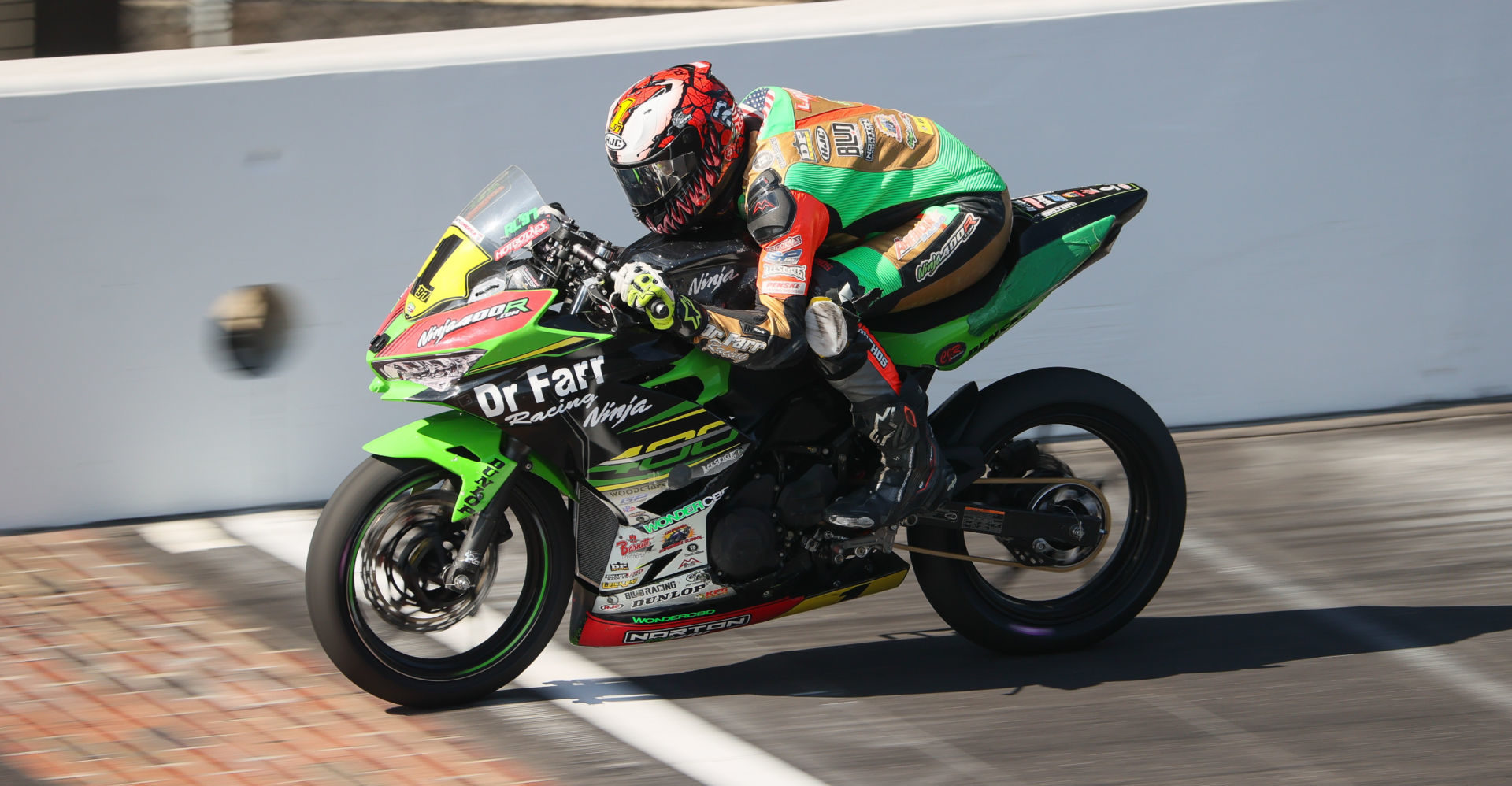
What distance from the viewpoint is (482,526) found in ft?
13.5

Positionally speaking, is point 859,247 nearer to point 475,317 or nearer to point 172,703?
point 475,317

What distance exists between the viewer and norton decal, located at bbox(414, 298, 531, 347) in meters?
3.98

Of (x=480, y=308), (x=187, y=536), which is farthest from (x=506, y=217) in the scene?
(x=187, y=536)

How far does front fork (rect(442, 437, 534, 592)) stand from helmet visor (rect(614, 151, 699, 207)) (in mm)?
783

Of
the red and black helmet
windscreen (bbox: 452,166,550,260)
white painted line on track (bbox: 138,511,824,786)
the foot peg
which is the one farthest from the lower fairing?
the red and black helmet

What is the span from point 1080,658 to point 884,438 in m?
1.03

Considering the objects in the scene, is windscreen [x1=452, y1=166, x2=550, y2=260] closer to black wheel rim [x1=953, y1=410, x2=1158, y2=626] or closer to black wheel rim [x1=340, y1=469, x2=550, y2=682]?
black wheel rim [x1=340, y1=469, x2=550, y2=682]

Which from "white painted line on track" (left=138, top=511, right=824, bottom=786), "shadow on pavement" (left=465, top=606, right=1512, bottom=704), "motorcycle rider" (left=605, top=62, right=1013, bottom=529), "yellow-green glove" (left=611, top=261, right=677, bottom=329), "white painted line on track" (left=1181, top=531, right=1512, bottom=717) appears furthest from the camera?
"shadow on pavement" (left=465, top=606, right=1512, bottom=704)

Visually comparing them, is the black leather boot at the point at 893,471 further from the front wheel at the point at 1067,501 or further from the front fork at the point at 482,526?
A: the front fork at the point at 482,526

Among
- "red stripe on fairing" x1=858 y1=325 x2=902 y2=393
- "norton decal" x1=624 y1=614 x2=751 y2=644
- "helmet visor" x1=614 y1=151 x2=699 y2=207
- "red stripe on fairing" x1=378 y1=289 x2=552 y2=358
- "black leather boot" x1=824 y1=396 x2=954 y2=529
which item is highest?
"helmet visor" x1=614 y1=151 x2=699 y2=207

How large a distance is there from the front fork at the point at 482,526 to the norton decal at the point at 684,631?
0.50 meters

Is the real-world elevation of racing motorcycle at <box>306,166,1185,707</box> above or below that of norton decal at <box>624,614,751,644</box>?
above

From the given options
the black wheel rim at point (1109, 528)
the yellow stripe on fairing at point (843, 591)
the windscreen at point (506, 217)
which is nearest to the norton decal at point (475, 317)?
the windscreen at point (506, 217)

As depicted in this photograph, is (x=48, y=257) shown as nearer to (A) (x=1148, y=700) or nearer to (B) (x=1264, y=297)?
(A) (x=1148, y=700)
